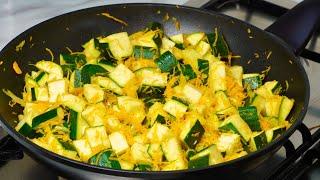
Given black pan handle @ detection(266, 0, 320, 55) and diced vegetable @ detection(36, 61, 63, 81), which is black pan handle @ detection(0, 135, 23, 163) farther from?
black pan handle @ detection(266, 0, 320, 55)

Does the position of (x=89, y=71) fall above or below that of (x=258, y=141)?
above

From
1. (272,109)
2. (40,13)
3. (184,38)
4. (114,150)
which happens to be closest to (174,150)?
(114,150)

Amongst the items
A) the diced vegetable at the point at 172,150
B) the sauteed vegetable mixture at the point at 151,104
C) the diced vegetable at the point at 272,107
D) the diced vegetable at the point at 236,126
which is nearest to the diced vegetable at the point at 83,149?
the sauteed vegetable mixture at the point at 151,104

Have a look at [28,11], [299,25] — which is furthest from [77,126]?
[28,11]

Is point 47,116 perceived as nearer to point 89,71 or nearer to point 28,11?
point 89,71

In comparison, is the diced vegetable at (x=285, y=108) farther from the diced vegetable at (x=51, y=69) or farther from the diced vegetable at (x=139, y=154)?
the diced vegetable at (x=51, y=69)

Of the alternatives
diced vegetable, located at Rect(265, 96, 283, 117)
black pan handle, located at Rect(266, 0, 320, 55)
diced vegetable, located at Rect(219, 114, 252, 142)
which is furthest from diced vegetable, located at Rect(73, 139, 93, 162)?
black pan handle, located at Rect(266, 0, 320, 55)
